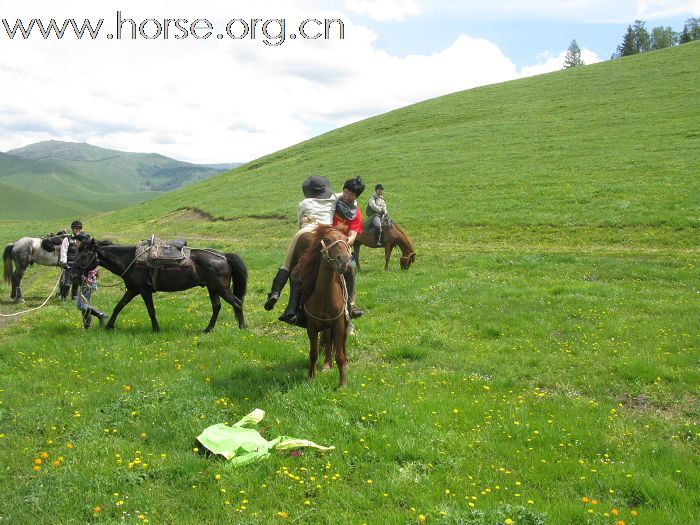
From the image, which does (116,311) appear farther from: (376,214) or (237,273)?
(376,214)

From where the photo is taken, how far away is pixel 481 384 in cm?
914

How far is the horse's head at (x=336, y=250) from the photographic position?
8031 mm

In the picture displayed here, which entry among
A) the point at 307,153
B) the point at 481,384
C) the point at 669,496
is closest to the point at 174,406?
the point at 481,384

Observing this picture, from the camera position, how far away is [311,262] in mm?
9047

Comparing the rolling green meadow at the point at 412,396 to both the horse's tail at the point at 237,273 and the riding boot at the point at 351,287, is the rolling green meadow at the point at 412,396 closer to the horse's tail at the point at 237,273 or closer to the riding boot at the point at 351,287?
the horse's tail at the point at 237,273

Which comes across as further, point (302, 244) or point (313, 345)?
point (302, 244)

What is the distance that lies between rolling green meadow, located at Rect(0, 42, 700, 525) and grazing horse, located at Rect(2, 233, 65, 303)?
0.84 metres

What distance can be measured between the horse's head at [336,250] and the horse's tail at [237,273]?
543cm

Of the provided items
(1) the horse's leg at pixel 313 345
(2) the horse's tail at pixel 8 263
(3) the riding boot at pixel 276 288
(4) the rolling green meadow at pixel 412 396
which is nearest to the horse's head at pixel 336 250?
(1) the horse's leg at pixel 313 345

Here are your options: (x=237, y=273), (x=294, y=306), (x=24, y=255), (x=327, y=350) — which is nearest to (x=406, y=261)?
(x=237, y=273)

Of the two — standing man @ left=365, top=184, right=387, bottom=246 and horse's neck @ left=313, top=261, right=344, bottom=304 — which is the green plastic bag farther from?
standing man @ left=365, top=184, right=387, bottom=246

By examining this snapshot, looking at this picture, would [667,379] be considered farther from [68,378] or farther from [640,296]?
[68,378]

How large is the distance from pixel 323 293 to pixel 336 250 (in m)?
0.94

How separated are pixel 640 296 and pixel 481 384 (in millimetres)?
7748
